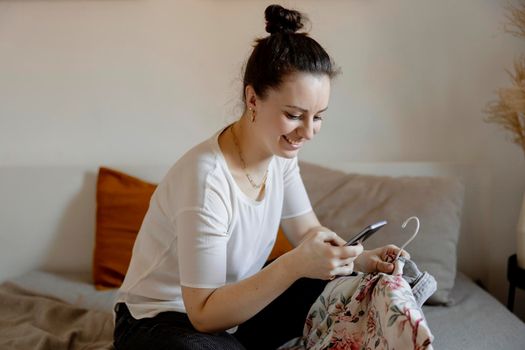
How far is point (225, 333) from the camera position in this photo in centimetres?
115

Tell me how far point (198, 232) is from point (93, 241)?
3.14ft

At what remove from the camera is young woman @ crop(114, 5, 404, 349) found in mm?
1083

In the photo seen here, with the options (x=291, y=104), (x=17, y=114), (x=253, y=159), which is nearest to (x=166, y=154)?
(x=17, y=114)

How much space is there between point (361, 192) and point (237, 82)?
55cm

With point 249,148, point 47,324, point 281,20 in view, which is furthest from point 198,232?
point 47,324

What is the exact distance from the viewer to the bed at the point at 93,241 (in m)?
1.47

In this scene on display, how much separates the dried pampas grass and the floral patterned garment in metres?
0.72

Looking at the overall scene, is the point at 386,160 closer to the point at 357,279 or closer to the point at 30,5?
the point at 357,279

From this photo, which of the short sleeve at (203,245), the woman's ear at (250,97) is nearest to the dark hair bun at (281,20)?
the woman's ear at (250,97)

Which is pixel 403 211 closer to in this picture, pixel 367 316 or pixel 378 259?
pixel 378 259

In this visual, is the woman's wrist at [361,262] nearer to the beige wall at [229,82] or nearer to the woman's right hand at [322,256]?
the woman's right hand at [322,256]

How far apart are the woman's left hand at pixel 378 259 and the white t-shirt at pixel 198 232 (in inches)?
8.6

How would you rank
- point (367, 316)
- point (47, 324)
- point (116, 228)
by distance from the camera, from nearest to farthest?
point (367, 316) → point (47, 324) → point (116, 228)

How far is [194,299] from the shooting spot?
1.09 metres
